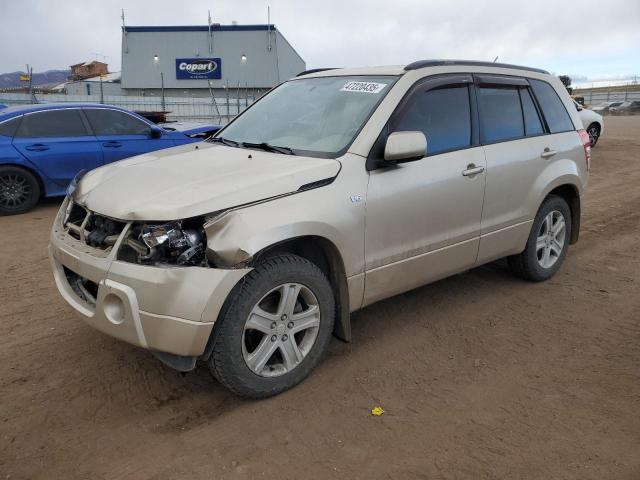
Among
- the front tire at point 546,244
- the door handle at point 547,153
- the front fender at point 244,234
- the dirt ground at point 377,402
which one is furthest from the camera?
the front tire at point 546,244

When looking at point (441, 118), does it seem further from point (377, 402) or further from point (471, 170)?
point (377, 402)

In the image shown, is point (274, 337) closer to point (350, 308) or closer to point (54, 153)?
point (350, 308)

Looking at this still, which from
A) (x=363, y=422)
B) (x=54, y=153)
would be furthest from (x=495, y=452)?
(x=54, y=153)

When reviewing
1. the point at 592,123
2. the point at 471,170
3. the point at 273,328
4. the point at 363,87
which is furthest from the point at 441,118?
the point at 592,123

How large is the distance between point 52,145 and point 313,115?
220 inches

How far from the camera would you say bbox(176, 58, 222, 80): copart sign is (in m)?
31.5

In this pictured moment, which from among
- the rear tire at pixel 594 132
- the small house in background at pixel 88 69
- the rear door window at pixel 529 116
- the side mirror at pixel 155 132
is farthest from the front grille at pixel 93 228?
the small house in background at pixel 88 69

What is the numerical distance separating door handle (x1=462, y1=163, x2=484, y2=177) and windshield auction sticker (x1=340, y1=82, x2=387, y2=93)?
84 cm

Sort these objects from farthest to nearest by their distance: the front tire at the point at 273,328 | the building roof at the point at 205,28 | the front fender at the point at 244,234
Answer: the building roof at the point at 205,28
the front tire at the point at 273,328
the front fender at the point at 244,234

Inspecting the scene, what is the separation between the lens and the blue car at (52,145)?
7.69 m

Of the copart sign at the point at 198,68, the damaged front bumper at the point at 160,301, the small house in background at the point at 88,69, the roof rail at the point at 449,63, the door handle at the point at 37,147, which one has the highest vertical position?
the small house in background at the point at 88,69

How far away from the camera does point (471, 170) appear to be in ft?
12.7

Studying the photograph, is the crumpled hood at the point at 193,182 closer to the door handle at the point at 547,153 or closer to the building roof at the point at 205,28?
the door handle at the point at 547,153

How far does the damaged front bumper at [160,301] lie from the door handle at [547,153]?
9.84 feet
